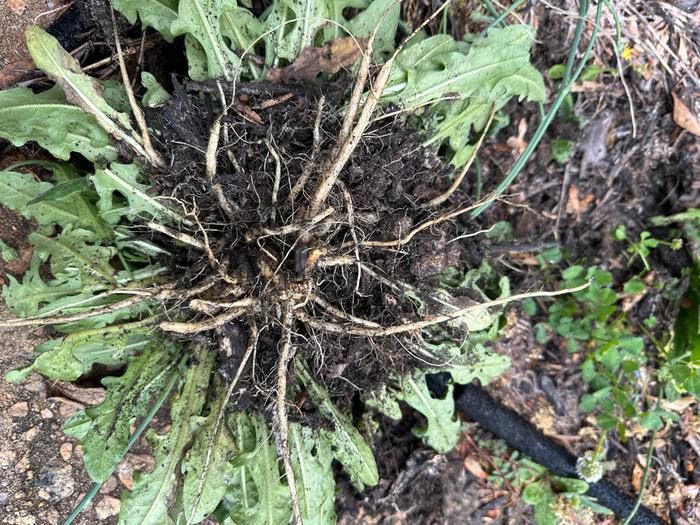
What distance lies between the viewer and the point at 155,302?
5.80 ft

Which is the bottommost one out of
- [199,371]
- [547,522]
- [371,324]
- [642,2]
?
[547,522]

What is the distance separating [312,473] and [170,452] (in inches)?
19.0

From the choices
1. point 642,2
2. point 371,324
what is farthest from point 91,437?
point 642,2

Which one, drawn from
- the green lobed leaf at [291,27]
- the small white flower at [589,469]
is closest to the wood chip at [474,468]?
the small white flower at [589,469]

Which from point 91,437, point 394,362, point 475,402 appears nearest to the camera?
point 91,437

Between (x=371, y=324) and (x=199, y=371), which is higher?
(x=371, y=324)

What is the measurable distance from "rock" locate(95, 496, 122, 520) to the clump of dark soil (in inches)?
26.6

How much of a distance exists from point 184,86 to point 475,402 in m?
1.65

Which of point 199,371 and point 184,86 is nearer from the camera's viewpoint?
point 184,86

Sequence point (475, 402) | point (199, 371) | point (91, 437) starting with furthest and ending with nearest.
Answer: point (475, 402) < point (199, 371) < point (91, 437)

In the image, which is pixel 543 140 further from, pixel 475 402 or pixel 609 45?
pixel 475 402

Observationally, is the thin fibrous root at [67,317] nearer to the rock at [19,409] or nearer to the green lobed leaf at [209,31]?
the rock at [19,409]

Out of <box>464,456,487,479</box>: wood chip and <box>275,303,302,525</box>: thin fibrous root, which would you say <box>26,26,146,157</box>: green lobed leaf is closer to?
<box>275,303,302,525</box>: thin fibrous root

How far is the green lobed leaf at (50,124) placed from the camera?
1593 millimetres
